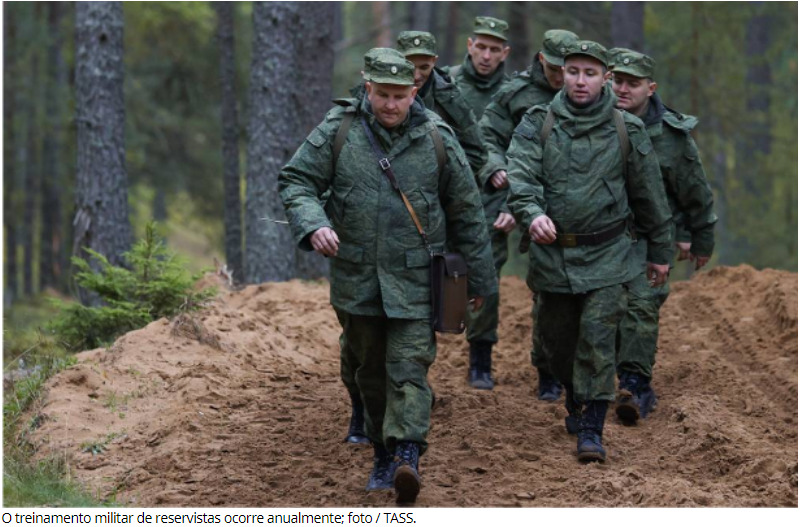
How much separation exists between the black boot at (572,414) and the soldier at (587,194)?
0.22 metres

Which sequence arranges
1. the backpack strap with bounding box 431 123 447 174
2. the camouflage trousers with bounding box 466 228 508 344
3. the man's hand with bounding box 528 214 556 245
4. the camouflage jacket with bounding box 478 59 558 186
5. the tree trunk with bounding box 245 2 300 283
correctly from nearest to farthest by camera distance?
the backpack strap with bounding box 431 123 447 174
the man's hand with bounding box 528 214 556 245
the camouflage jacket with bounding box 478 59 558 186
the camouflage trousers with bounding box 466 228 508 344
the tree trunk with bounding box 245 2 300 283

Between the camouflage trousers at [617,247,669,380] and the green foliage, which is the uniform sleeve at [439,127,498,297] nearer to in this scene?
the camouflage trousers at [617,247,669,380]

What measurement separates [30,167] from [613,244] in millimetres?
24437

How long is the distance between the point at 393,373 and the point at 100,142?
8419 millimetres

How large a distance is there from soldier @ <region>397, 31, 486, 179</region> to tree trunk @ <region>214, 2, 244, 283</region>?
10.2 m

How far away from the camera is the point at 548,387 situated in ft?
31.1

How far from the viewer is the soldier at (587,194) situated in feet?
25.7

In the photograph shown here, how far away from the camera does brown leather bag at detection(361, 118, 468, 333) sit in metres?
6.78

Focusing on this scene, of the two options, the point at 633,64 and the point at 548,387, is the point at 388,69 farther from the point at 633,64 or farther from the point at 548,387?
the point at 548,387

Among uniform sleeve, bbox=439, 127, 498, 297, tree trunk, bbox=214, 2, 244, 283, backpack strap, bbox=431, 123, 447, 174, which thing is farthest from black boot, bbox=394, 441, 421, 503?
tree trunk, bbox=214, 2, 244, 283

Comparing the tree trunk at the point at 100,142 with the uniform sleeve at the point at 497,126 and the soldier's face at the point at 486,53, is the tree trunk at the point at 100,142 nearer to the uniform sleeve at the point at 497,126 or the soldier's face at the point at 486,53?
the soldier's face at the point at 486,53

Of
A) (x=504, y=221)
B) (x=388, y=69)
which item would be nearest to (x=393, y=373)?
(x=388, y=69)

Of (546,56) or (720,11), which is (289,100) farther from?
(720,11)
